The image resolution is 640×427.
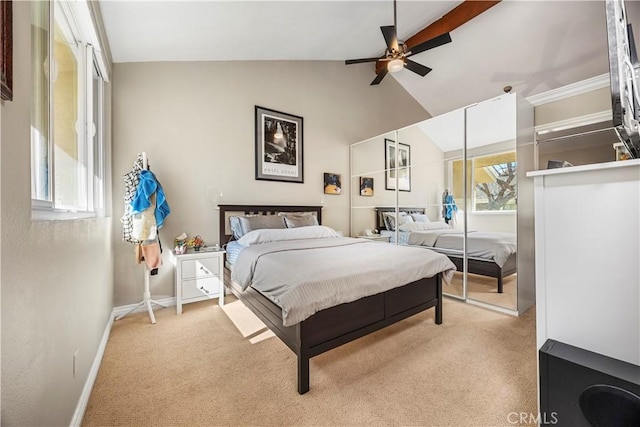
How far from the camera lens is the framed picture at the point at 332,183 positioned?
459 cm

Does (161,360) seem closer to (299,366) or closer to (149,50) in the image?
(299,366)

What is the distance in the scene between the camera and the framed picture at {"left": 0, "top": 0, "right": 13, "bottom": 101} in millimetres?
778

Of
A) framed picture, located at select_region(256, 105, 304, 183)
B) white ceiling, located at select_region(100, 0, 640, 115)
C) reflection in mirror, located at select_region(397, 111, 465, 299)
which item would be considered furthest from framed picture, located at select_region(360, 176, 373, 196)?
white ceiling, located at select_region(100, 0, 640, 115)

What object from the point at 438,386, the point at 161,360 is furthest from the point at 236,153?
the point at 438,386

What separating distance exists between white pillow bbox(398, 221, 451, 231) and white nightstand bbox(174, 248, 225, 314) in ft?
8.85

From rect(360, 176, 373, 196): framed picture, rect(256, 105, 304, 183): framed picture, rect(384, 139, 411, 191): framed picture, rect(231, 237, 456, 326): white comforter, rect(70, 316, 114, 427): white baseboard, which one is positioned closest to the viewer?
rect(70, 316, 114, 427): white baseboard

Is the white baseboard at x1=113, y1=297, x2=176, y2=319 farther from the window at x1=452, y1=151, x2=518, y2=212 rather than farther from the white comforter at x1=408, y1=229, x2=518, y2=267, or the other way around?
the window at x1=452, y1=151, x2=518, y2=212

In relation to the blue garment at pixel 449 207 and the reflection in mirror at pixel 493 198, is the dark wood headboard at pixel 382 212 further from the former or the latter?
the reflection in mirror at pixel 493 198

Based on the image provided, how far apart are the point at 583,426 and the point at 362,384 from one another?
108cm

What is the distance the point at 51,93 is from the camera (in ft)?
4.63

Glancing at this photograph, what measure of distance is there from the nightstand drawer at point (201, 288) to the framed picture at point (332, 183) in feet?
7.63

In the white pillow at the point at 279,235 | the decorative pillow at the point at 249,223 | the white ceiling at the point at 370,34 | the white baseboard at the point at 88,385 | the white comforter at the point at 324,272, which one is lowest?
the white baseboard at the point at 88,385

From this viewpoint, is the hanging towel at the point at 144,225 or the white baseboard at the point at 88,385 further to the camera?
the hanging towel at the point at 144,225

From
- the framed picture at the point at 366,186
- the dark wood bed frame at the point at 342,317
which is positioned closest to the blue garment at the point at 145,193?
the dark wood bed frame at the point at 342,317
